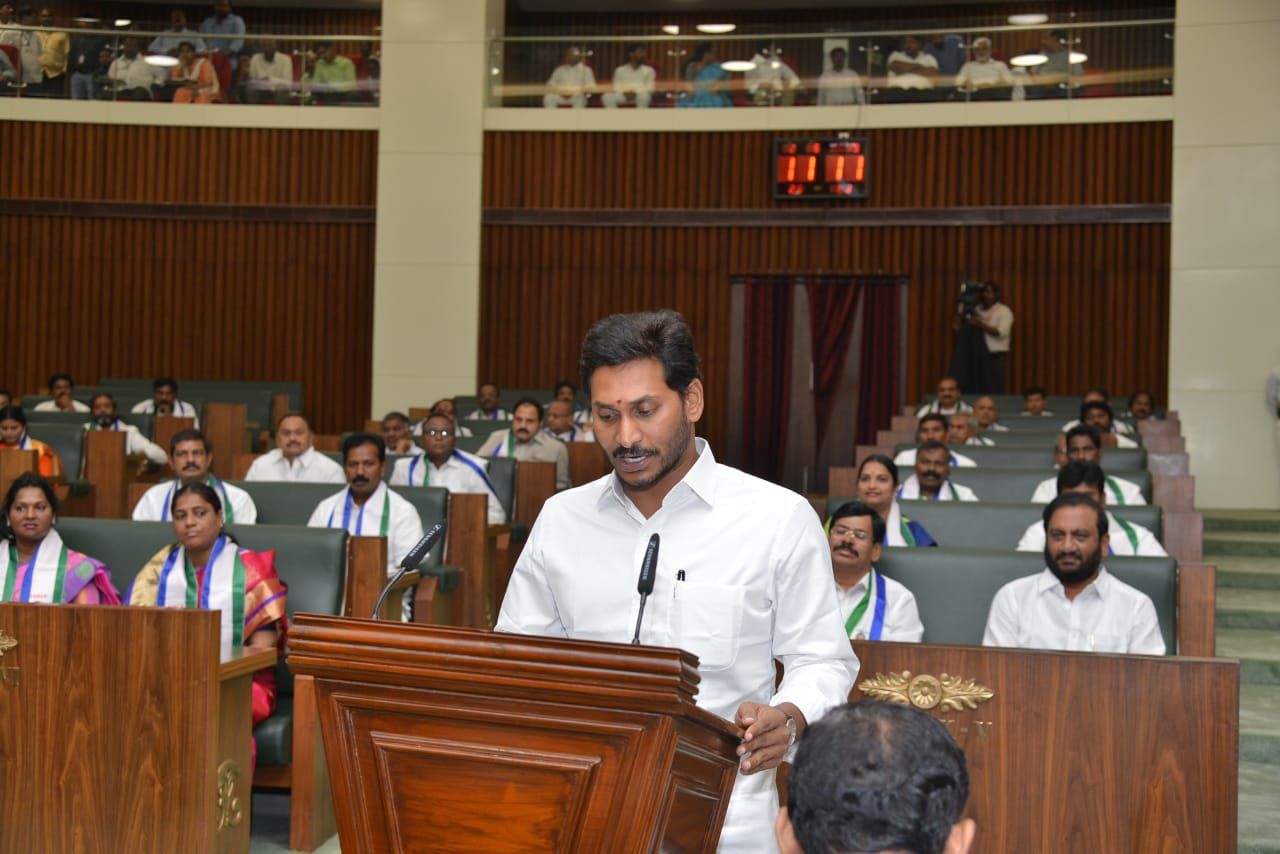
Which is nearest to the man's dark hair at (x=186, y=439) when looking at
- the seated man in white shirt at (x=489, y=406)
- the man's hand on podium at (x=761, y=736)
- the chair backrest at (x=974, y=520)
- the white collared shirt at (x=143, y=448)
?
the white collared shirt at (x=143, y=448)

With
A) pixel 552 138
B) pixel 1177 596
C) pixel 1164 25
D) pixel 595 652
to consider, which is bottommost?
pixel 1177 596

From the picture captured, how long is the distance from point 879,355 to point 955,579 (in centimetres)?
738

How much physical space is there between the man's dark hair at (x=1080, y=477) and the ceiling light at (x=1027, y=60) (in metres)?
6.43

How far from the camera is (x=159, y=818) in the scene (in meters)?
3.43

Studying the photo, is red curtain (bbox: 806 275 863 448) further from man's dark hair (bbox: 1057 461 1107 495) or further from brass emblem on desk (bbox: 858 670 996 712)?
brass emblem on desk (bbox: 858 670 996 712)

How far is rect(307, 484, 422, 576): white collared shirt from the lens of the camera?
19.4 ft

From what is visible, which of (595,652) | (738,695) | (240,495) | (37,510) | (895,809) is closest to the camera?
(895,809)

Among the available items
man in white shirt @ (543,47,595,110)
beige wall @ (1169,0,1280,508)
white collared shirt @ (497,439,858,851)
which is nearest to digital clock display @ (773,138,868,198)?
man in white shirt @ (543,47,595,110)

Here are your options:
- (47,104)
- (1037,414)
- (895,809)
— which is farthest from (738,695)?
(47,104)

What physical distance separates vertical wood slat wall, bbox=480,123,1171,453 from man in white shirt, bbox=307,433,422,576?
228 inches

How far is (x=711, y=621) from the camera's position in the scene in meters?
1.80

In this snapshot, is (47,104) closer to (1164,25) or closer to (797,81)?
(797,81)

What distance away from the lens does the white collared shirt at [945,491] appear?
6305 millimetres

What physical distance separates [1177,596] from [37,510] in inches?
133
